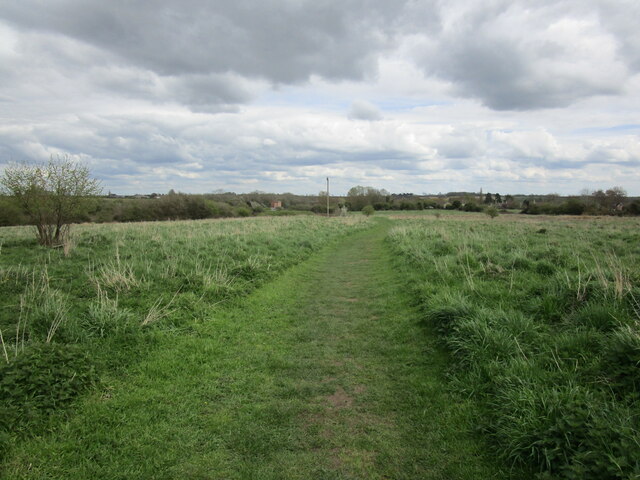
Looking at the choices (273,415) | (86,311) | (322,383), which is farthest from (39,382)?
(322,383)

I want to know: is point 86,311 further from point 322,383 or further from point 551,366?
point 551,366

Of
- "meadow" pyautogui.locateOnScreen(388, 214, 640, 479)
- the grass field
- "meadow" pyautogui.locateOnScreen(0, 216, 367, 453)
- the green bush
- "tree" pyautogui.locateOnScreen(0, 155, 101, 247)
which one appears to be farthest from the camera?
"tree" pyautogui.locateOnScreen(0, 155, 101, 247)

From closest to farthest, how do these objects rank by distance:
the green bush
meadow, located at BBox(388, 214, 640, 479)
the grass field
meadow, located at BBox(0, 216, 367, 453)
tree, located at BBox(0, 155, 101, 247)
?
1. meadow, located at BBox(388, 214, 640, 479)
2. the grass field
3. the green bush
4. meadow, located at BBox(0, 216, 367, 453)
5. tree, located at BBox(0, 155, 101, 247)

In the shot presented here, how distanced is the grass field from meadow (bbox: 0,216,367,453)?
4 cm

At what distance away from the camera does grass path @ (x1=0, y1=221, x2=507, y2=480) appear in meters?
3.56

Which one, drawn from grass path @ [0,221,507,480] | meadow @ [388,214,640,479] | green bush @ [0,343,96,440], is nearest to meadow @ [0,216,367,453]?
green bush @ [0,343,96,440]

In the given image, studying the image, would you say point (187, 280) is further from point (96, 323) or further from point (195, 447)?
point (195, 447)

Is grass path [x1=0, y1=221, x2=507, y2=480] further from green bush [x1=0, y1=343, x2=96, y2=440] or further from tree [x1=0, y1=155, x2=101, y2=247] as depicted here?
tree [x1=0, y1=155, x2=101, y2=247]

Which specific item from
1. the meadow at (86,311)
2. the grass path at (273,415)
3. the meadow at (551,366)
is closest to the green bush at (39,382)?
the meadow at (86,311)

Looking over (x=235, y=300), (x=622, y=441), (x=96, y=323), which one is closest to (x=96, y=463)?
(x=96, y=323)

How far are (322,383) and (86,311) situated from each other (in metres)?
4.88

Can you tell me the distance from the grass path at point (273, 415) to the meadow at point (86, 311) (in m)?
0.36

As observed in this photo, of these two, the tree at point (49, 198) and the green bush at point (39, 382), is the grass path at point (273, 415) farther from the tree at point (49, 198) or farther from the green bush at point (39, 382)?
the tree at point (49, 198)

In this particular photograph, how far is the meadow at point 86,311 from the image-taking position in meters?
4.32
